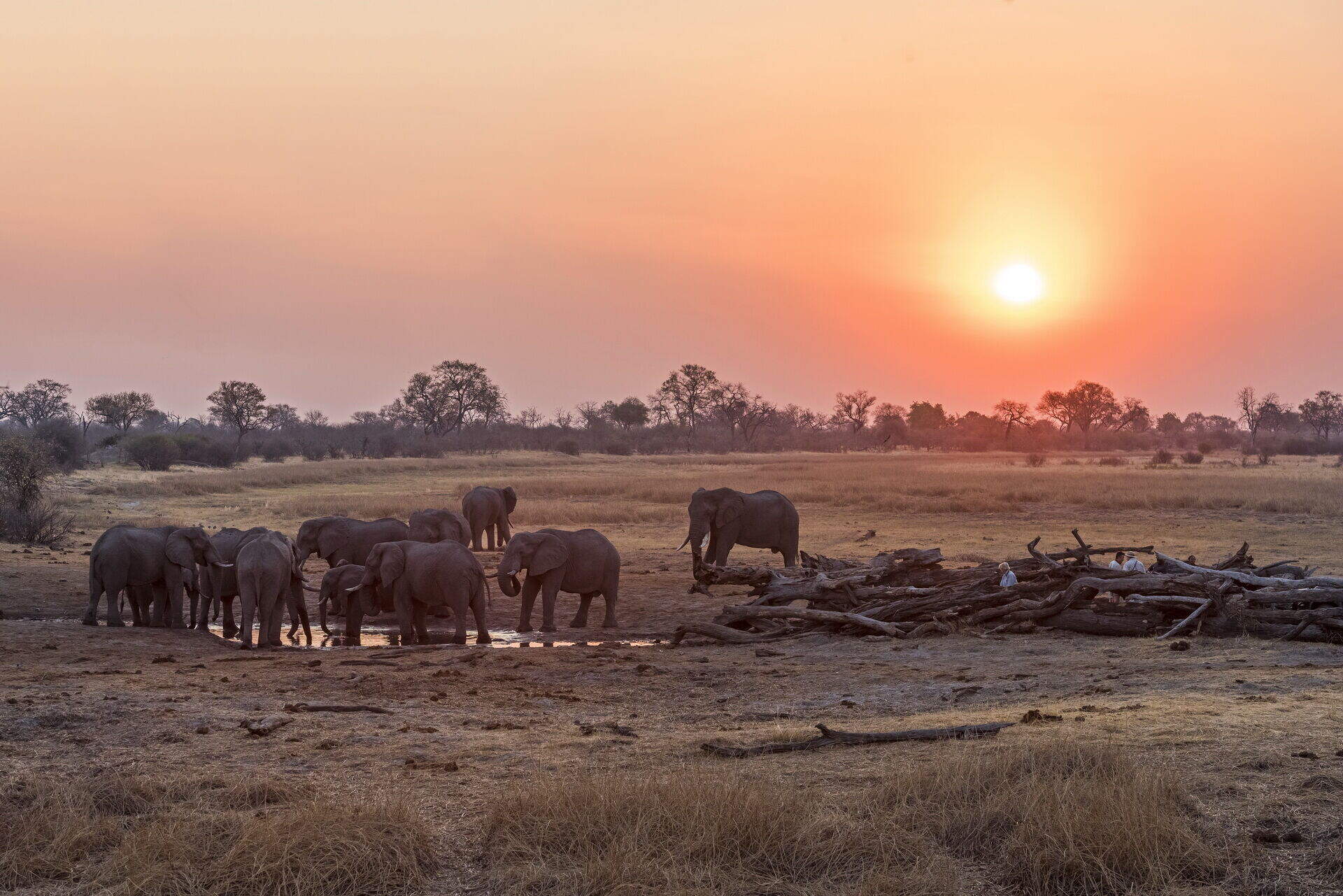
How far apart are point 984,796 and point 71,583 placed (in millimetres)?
17177

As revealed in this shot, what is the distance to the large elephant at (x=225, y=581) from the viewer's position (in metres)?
16.5

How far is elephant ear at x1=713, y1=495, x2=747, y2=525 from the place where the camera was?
2278cm

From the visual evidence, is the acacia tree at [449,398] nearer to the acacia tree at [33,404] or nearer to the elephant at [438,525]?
the acacia tree at [33,404]

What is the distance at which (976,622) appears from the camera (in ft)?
49.6

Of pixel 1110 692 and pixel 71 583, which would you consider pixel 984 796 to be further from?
pixel 71 583

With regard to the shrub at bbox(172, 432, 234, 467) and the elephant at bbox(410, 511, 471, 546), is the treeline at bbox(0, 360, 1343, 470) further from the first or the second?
the elephant at bbox(410, 511, 471, 546)

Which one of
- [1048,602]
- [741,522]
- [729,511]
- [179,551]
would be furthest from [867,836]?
[741,522]

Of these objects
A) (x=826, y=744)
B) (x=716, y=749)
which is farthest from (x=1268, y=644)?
(x=716, y=749)

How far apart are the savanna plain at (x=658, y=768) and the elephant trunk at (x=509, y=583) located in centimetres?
129

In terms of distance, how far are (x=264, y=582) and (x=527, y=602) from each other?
376 cm

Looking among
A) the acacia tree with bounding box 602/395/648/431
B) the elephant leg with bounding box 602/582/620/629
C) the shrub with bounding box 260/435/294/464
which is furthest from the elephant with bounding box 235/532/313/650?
the acacia tree with bounding box 602/395/648/431

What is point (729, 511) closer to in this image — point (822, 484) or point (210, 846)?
point (210, 846)

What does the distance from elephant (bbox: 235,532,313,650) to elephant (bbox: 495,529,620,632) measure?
9.72 feet

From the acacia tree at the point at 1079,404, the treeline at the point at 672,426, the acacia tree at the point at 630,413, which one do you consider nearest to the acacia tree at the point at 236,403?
the treeline at the point at 672,426
